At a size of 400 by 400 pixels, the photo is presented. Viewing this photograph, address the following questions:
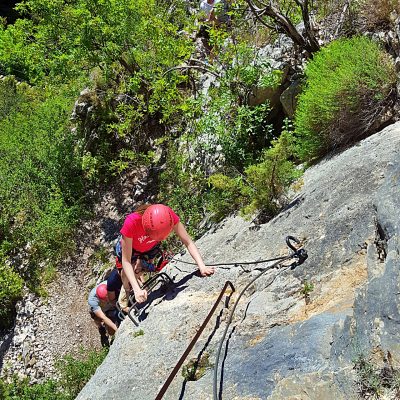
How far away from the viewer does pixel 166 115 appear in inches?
357

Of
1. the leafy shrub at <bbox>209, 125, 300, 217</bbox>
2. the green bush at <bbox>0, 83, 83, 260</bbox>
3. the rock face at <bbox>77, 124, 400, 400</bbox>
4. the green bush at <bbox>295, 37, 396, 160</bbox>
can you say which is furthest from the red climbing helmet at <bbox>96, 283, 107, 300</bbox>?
the green bush at <bbox>0, 83, 83, 260</bbox>

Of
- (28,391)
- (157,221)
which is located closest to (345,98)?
(157,221)

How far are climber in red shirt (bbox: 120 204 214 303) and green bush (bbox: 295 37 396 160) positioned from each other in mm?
2405

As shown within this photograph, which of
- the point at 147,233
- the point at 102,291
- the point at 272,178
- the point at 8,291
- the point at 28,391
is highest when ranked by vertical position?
the point at 147,233

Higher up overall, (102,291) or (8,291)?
(8,291)

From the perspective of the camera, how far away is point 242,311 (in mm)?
3635

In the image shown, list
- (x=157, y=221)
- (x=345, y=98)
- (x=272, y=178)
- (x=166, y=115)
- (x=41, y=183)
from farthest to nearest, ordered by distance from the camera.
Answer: (x=41, y=183), (x=166, y=115), (x=345, y=98), (x=272, y=178), (x=157, y=221)

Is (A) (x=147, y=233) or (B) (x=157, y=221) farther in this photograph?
(A) (x=147, y=233)

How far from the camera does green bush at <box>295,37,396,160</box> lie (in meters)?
5.41

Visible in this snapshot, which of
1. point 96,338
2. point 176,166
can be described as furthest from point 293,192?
point 96,338

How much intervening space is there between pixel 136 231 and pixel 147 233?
6.3 inches

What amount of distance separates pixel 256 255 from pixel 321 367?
1.98 metres

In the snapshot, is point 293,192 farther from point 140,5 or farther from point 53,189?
point 53,189

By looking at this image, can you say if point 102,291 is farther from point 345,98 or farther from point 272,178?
point 345,98
